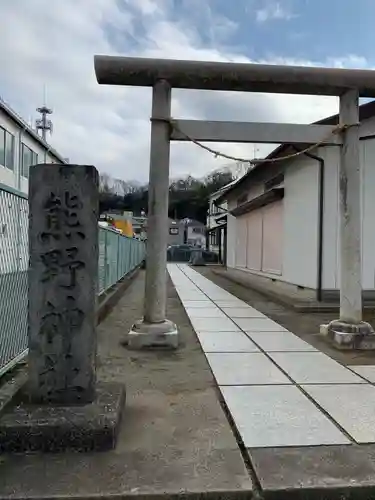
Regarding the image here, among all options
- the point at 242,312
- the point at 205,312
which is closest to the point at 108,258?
the point at 205,312

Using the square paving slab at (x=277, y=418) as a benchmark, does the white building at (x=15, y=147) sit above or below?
above

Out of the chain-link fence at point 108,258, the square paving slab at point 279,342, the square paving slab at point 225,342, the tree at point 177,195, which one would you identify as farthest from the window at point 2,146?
the tree at point 177,195

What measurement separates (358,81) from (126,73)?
2928 millimetres

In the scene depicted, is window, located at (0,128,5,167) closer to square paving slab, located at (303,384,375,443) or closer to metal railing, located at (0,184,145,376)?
metal railing, located at (0,184,145,376)

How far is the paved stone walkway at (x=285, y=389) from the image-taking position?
2.97 meters

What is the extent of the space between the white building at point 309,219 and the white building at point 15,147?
11245 millimetres

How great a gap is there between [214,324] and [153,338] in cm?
186

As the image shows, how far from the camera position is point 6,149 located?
65.6ft

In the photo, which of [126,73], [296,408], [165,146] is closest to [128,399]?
[296,408]

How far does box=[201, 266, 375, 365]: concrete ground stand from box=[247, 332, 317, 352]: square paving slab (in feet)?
0.46

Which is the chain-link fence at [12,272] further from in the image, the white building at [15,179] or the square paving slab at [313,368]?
the square paving slab at [313,368]

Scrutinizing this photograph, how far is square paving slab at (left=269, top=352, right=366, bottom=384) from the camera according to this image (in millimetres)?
4152

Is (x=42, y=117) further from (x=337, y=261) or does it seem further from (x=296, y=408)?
(x=296, y=408)

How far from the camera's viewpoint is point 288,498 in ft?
7.48
